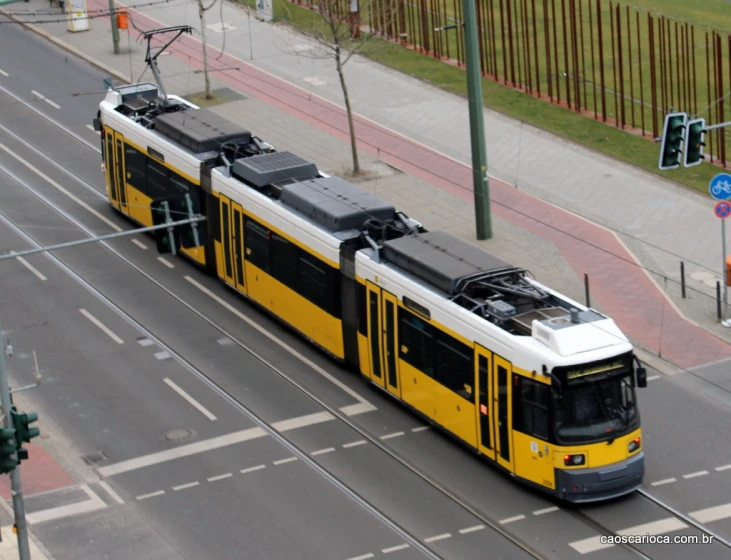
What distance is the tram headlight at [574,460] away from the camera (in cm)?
1947

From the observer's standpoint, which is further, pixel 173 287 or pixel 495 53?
pixel 495 53

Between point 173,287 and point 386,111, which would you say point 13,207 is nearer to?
point 173,287

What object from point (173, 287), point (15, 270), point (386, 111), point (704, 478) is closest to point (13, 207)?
point (15, 270)

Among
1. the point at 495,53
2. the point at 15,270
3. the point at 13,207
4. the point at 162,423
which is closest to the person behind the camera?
the point at 162,423

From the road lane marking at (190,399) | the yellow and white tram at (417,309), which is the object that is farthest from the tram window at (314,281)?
the road lane marking at (190,399)

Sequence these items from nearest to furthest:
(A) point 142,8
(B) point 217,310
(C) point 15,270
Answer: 1. (B) point 217,310
2. (C) point 15,270
3. (A) point 142,8

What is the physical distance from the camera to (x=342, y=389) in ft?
80.0

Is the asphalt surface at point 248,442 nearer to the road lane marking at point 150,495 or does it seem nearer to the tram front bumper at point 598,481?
the road lane marking at point 150,495

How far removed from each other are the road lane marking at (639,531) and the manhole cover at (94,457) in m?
7.95

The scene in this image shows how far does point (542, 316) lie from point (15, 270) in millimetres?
14633

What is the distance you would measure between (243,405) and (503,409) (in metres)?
→ 5.71

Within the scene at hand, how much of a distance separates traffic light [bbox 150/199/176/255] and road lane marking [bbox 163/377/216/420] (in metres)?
2.76

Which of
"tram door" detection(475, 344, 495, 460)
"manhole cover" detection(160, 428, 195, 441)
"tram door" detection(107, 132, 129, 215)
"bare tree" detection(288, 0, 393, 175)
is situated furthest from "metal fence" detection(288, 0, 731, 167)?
"manhole cover" detection(160, 428, 195, 441)

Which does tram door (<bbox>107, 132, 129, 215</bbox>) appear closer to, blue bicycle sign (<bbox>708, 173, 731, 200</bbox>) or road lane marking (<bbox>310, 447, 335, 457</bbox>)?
road lane marking (<bbox>310, 447, 335, 457</bbox>)
